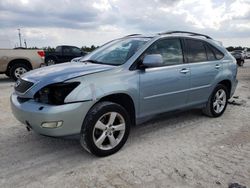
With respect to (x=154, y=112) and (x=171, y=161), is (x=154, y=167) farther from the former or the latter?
(x=154, y=112)

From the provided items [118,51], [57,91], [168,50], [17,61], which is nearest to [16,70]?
[17,61]

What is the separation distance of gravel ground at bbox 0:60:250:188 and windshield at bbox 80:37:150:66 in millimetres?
1291

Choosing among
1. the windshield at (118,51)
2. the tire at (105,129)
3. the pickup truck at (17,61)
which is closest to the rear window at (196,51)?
Answer: the windshield at (118,51)

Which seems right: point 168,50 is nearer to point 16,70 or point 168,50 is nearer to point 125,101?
point 125,101

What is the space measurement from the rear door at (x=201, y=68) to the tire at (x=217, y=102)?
215mm

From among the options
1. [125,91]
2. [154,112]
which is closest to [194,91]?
[154,112]

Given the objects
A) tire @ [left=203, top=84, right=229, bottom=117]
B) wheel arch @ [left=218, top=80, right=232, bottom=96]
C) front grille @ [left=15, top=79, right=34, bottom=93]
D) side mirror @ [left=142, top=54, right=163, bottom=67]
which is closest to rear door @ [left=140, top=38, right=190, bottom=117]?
side mirror @ [left=142, top=54, right=163, bottom=67]

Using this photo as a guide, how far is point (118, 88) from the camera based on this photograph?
12.3 ft

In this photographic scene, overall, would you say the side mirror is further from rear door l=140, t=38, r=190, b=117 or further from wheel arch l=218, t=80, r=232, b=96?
wheel arch l=218, t=80, r=232, b=96

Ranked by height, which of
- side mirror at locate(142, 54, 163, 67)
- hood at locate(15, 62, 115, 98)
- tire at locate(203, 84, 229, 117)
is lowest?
tire at locate(203, 84, 229, 117)

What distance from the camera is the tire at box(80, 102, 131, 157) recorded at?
352 cm

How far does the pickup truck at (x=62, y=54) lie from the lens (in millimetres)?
17789

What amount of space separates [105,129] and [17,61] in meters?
8.35

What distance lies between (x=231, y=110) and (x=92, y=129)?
13.0 feet
